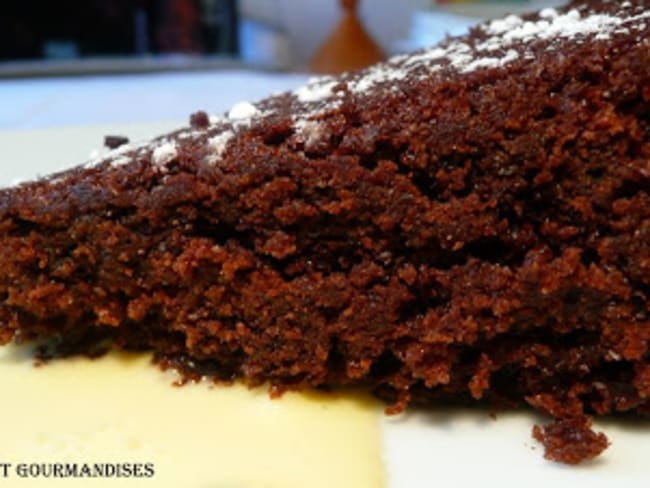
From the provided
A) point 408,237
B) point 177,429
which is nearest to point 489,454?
point 408,237

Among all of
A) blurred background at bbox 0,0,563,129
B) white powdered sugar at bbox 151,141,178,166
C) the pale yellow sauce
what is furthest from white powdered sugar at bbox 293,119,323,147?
blurred background at bbox 0,0,563,129

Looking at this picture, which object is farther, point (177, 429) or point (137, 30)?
point (137, 30)

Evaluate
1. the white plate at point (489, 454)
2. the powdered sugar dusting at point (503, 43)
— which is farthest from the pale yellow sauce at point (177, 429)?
the powdered sugar dusting at point (503, 43)

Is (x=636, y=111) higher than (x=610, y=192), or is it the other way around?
(x=636, y=111)

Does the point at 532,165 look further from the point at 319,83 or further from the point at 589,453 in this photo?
the point at 319,83

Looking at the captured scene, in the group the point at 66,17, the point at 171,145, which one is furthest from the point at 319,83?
the point at 66,17

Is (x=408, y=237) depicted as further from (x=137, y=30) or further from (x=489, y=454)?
(x=137, y=30)

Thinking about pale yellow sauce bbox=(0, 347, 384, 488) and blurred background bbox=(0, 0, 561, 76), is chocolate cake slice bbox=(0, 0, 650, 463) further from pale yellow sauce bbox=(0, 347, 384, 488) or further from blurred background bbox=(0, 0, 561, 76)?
blurred background bbox=(0, 0, 561, 76)
